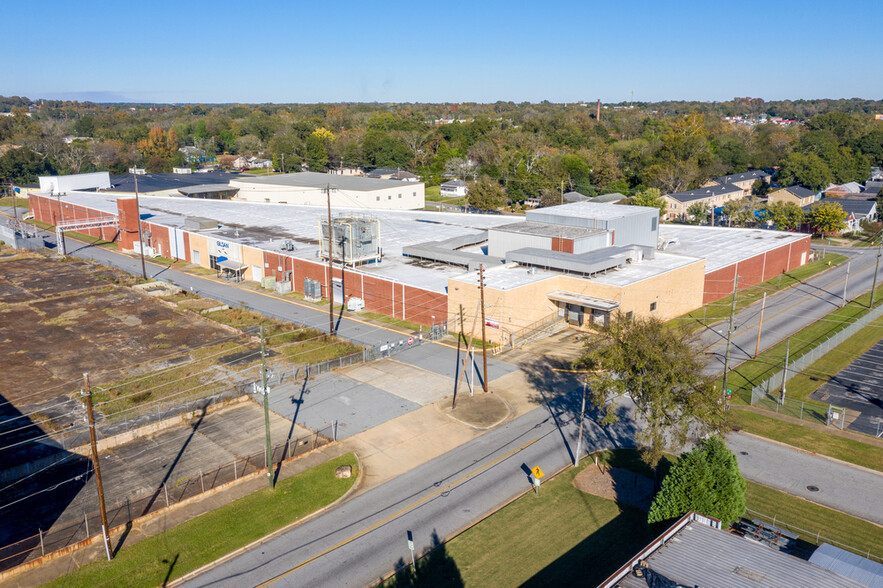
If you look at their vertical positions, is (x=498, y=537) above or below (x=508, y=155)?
below

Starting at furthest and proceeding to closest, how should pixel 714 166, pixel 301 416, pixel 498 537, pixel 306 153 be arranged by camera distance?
1. pixel 306 153
2. pixel 714 166
3. pixel 301 416
4. pixel 498 537

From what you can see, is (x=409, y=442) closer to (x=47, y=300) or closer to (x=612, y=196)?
(x=47, y=300)

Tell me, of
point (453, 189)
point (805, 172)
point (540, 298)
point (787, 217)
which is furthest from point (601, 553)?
point (453, 189)

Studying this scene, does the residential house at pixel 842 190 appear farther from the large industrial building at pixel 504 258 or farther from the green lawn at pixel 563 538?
the green lawn at pixel 563 538

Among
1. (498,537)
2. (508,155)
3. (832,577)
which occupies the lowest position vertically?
(498,537)

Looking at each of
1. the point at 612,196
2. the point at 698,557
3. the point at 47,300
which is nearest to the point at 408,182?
Answer: the point at 612,196

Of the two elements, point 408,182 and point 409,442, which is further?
point 408,182
